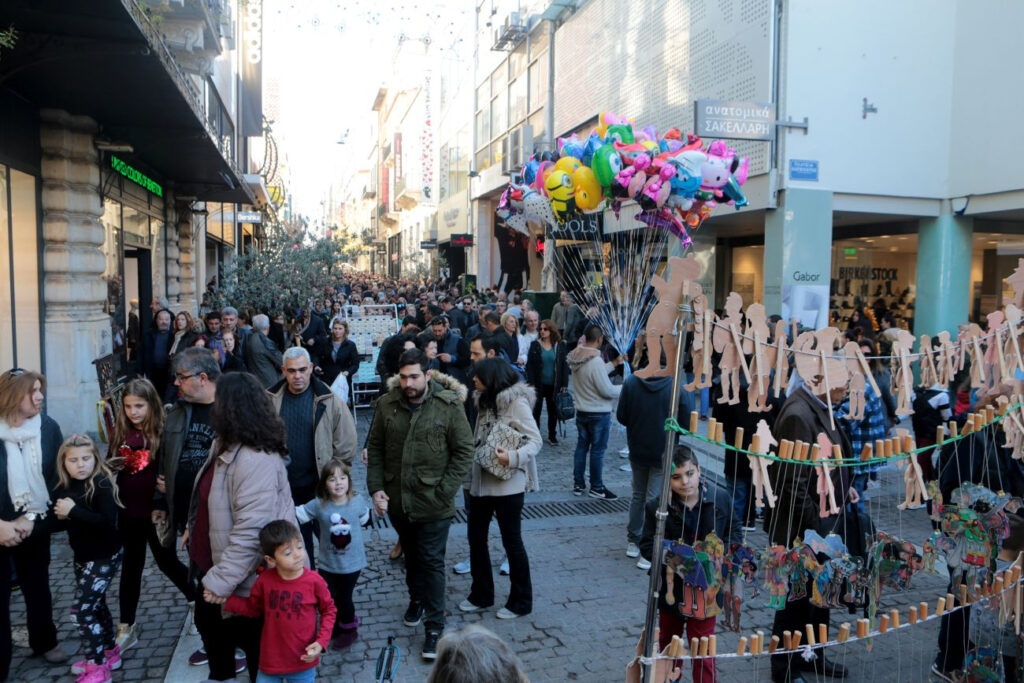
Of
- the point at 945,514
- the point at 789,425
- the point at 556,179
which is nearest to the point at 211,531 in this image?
the point at 789,425

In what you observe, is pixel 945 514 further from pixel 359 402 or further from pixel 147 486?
pixel 359 402

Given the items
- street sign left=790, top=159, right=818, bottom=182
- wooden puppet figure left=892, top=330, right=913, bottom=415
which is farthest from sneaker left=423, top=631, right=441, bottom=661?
street sign left=790, top=159, right=818, bottom=182

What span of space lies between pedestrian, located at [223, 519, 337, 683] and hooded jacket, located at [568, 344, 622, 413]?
453 cm

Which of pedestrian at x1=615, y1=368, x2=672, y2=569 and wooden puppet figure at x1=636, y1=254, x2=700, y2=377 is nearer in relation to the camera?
wooden puppet figure at x1=636, y1=254, x2=700, y2=377

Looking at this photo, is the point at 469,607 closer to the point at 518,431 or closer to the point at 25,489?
the point at 518,431

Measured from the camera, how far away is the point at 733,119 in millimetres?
12250

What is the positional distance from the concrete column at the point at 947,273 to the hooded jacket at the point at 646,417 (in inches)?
432

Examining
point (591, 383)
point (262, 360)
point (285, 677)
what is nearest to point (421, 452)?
point (285, 677)

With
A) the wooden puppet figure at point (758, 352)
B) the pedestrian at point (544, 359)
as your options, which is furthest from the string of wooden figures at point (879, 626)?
the pedestrian at point (544, 359)

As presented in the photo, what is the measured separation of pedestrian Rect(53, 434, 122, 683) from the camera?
4.05 metres

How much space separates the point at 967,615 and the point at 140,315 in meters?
14.5

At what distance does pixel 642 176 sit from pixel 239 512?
702cm

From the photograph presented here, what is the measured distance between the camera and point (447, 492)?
4.52 m

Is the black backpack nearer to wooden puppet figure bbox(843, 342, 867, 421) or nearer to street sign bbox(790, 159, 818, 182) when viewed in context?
wooden puppet figure bbox(843, 342, 867, 421)
